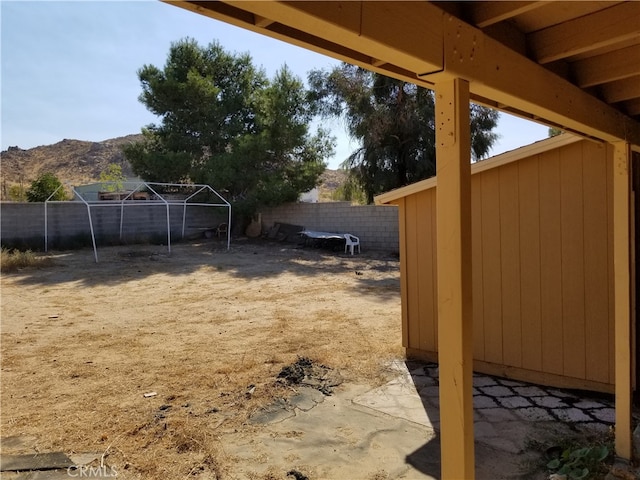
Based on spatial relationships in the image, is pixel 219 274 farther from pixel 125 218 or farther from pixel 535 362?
pixel 535 362

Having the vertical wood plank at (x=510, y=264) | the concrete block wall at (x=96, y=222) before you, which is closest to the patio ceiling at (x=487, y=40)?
the vertical wood plank at (x=510, y=264)

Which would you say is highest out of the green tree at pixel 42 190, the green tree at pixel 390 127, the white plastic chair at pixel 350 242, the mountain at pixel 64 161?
the mountain at pixel 64 161

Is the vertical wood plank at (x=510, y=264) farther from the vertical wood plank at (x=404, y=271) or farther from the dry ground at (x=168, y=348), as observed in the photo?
the dry ground at (x=168, y=348)

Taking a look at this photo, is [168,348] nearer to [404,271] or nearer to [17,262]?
[404,271]

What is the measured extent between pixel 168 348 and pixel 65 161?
3966 centimetres

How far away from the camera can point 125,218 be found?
49.0ft

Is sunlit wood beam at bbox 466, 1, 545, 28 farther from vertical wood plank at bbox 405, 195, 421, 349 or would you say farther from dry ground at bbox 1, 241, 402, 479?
vertical wood plank at bbox 405, 195, 421, 349

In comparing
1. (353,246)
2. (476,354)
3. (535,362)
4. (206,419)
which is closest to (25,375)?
(206,419)

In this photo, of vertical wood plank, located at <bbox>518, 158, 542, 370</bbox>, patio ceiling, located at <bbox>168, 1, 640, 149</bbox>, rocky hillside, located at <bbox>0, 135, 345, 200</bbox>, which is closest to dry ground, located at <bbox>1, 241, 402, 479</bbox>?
vertical wood plank, located at <bbox>518, 158, 542, 370</bbox>

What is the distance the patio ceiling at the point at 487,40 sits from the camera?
111cm

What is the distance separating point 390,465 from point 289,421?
2.77ft

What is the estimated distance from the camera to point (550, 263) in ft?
12.5

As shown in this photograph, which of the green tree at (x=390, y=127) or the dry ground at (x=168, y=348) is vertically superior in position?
the green tree at (x=390, y=127)

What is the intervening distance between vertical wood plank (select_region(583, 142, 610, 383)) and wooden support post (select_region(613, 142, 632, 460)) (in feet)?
3.39
